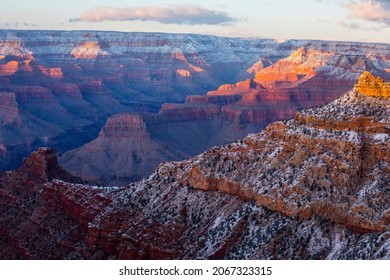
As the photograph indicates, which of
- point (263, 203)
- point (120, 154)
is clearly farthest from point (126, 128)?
point (263, 203)

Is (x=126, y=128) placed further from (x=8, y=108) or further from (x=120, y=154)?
(x=8, y=108)

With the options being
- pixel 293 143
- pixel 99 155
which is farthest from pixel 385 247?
pixel 99 155

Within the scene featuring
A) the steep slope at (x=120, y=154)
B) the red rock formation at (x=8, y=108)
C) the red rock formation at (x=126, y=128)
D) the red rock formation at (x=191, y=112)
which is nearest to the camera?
the steep slope at (x=120, y=154)

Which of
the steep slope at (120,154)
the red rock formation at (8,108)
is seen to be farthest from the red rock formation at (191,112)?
the red rock formation at (8,108)

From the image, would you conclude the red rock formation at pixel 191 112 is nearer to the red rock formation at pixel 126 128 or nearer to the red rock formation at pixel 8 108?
the red rock formation at pixel 126 128

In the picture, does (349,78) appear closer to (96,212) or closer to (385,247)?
(96,212)

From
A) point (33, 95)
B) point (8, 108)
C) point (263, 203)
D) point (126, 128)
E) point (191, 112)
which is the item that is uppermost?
point (263, 203)

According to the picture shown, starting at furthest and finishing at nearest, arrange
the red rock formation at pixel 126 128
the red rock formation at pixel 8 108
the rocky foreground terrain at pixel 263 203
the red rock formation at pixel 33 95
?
1. the red rock formation at pixel 33 95
2. the red rock formation at pixel 8 108
3. the red rock formation at pixel 126 128
4. the rocky foreground terrain at pixel 263 203
